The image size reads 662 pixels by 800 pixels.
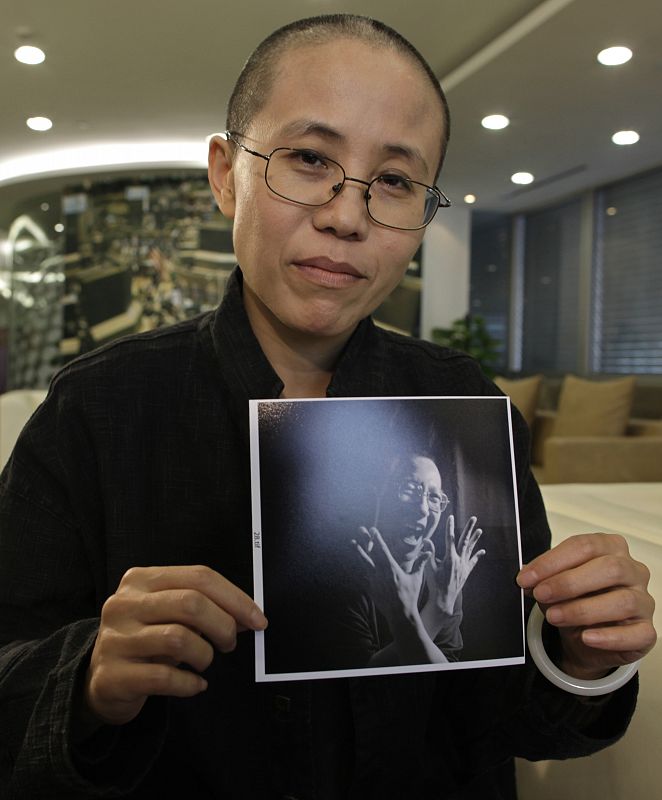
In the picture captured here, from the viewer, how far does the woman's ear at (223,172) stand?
988mm

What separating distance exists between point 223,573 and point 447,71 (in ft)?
16.5

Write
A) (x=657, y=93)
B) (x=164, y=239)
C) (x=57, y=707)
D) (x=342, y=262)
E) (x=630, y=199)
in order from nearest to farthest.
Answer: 1. (x=57, y=707)
2. (x=342, y=262)
3. (x=657, y=93)
4. (x=630, y=199)
5. (x=164, y=239)

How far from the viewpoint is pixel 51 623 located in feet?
2.71

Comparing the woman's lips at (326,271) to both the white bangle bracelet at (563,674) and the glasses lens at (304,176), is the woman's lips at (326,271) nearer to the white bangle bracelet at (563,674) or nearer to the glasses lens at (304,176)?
the glasses lens at (304,176)

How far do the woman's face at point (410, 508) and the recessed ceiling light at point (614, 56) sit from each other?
434cm

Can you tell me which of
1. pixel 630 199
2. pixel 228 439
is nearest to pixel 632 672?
pixel 228 439

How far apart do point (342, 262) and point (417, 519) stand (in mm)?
297

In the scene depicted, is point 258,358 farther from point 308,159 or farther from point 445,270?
point 445,270

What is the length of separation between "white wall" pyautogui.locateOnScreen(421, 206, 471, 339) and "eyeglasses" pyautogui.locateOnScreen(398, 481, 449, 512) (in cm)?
756

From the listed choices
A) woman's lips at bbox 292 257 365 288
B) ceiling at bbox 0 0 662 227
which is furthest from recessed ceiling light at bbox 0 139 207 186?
woman's lips at bbox 292 257 365 288

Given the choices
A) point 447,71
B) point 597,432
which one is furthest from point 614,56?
point 597,432

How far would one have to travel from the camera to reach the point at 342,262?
84cm

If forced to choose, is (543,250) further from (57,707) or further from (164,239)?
(57,707)

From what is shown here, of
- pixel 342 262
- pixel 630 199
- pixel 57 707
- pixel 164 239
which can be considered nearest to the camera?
pixel 57 707
